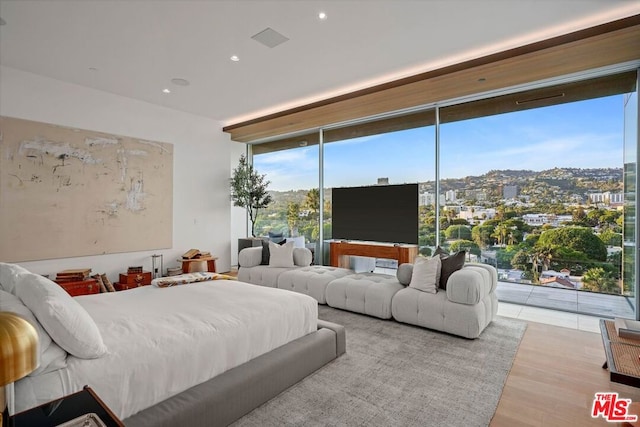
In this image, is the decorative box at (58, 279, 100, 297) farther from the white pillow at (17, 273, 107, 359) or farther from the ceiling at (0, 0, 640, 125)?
the white pillow at (17, 273, 107, 359)

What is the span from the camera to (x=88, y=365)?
152 centimetres

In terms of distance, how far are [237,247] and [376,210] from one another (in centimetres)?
358

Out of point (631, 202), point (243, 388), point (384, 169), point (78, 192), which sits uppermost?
point (384, 169)

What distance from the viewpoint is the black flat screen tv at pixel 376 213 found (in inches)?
203

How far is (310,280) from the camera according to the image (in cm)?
442

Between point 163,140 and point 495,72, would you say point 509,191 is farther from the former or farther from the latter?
point 163,140

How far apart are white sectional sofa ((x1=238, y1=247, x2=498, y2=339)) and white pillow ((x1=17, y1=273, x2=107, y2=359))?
111 inches

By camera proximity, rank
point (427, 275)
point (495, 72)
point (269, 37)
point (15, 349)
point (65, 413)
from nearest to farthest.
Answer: point (15, 349) < point (65, 413) < point (269, 37) < point (427, 275) < point (495, 72)

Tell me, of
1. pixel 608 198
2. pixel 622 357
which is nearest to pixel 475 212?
pixel 608 198

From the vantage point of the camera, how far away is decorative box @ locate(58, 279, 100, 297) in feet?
13.9

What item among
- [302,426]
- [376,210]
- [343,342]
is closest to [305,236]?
[376,210]

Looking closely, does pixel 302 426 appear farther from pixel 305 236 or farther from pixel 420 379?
pixel 305 236

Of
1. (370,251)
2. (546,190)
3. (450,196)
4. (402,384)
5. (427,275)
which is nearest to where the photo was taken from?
(402,384)

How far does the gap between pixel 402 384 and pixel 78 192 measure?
5.03 meters
